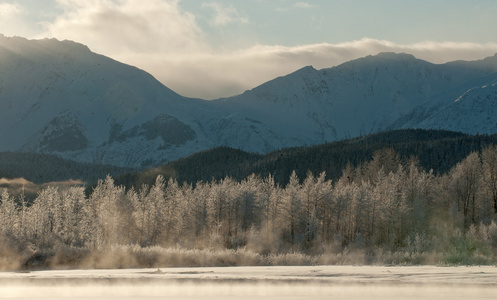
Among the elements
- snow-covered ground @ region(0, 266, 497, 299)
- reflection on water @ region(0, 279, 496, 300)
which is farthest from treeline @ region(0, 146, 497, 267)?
reflection on water @ region(0, 279, 496, 300)

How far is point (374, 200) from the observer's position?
89.9m

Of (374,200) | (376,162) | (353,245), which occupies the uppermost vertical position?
(376,162)

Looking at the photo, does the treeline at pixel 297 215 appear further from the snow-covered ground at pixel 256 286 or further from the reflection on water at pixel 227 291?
the reflection on water at pixel 227 291

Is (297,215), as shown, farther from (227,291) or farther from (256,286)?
(227,291)

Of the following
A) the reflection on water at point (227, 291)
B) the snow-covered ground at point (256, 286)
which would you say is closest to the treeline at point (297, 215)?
the snow-covered ground at point (256, 286)

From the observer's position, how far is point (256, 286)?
2122cm

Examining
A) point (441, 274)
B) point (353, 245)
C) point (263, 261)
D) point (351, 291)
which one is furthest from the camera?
point (353, 245)

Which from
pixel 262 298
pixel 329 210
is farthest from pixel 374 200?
pixel 262 298

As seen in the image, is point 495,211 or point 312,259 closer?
point 312,259

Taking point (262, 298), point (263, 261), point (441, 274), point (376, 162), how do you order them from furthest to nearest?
point (376, 162)
point (263, 261)
point (441, 274)
point (262, 298)

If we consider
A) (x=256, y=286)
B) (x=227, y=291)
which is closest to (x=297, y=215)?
(x=256, y=286)

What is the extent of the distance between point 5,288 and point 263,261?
1610cm

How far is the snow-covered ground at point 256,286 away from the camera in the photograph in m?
19.4

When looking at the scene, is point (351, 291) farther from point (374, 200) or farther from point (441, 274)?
point (374, 200)
